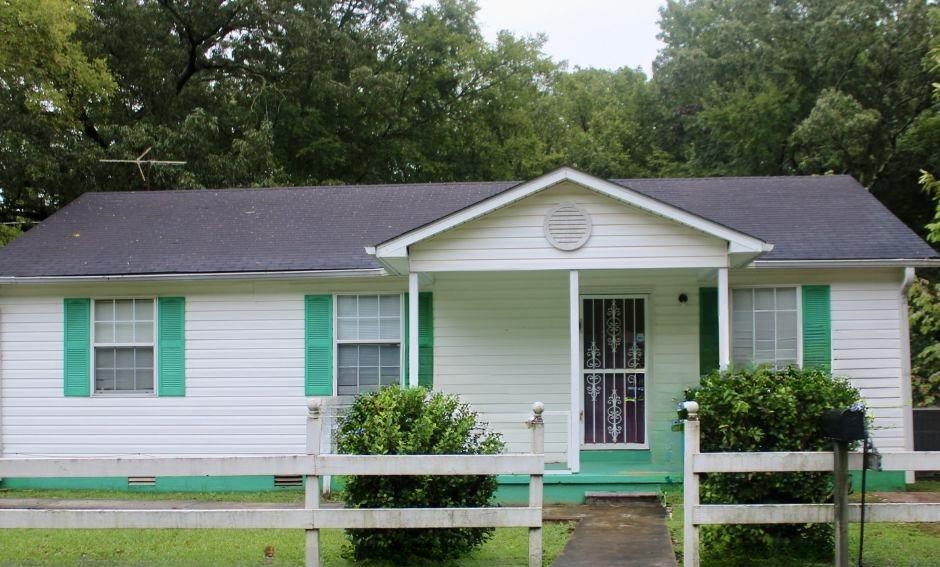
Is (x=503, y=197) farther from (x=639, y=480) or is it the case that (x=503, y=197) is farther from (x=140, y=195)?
(x=140, y=195)

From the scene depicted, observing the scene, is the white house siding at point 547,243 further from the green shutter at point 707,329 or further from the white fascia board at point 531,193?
the green shutter at point 707,329

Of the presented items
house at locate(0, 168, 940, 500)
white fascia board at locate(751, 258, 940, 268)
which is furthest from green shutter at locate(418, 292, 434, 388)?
white fascia board at locate(751, 258, 940, 268)

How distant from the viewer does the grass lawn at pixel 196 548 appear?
7566 mm

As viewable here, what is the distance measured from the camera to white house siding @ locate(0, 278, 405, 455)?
41.9 ft

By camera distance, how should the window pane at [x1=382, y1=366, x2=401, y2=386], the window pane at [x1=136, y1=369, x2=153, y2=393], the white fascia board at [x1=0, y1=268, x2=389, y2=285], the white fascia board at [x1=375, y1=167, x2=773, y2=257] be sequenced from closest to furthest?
the white fascia board at [x1=375, y1=167, x2=773, y2=257]
the white fascia board at [x1=0, y1=268, x2=389, y2=285]
the window pane at [x1=382, y1=366, x2=401, y2=386]
the window pane at [x1=136, y1=369, x2=153, y2=393]

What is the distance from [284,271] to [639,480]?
5117 mm

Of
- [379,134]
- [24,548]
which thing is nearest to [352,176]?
[379,134]

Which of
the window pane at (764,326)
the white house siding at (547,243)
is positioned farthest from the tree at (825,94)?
the white house siding at (547,243)

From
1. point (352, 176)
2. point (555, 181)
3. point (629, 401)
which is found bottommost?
point (629, 401)

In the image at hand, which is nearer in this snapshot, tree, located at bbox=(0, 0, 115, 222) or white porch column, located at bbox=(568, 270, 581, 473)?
white porch column, located at bbox=(568, 270, 581, 473)

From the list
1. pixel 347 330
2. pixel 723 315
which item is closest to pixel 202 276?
pixel 347 330

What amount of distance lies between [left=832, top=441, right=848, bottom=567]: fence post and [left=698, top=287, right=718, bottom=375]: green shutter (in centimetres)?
551

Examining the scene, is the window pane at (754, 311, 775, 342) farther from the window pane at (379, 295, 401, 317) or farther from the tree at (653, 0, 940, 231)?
the tree at (653, 0, 940, 231)

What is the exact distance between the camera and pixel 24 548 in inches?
332
